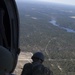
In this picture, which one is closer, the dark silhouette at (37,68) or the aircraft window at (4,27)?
the dark silhouette at (37,68)

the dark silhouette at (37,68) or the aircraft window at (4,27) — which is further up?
the aircraft window at (4,27)

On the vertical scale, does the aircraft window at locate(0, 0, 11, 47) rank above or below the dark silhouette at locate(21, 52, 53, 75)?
→ above

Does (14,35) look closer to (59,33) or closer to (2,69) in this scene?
(2,69)

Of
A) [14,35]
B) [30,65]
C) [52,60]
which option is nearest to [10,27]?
[14,35]

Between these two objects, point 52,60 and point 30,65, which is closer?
point 30,65

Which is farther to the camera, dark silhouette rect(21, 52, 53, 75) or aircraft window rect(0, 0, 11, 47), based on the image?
aircraft window rect(0, 0, 11, 47)

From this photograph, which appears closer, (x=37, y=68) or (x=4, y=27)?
(x=37, y=68)

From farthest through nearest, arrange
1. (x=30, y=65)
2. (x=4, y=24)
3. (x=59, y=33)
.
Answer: (x=59, y=33), (x=4, y=24), (x=30, y=65)

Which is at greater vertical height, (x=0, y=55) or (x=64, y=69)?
(x=0, y=55)

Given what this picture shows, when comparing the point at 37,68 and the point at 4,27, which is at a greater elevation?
the point at 4,27

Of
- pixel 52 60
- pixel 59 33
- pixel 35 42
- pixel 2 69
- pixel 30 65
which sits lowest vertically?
pixel 59 33

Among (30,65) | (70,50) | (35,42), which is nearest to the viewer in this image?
(30,65)
